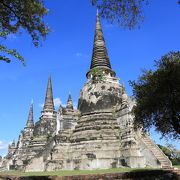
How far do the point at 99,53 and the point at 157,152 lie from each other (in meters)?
15.5

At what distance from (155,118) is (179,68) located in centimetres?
368

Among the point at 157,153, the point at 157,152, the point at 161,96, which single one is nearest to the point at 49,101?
the point at 157,152

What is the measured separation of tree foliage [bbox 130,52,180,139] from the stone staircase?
213 inches

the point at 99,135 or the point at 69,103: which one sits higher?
the point at 69,103

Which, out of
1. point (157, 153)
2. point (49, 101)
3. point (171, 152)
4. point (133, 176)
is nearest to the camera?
point (133, 176)

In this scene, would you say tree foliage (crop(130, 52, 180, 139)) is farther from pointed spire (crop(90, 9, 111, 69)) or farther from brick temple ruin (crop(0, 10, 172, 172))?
pointed spire (crop(90, 9, 111, 69))

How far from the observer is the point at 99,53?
33812 mm

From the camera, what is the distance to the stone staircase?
21734mm

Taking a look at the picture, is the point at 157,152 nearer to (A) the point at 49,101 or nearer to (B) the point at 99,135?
(B) the point at 99,135

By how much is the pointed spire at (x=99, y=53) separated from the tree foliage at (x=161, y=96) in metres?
15.6

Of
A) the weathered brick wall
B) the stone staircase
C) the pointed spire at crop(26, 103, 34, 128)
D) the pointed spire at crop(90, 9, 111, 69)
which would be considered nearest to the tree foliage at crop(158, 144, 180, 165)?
the stone staircase

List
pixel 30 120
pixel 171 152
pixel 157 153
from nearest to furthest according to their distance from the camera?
pixel 157 153
pixel 171 152
pixel 30 120

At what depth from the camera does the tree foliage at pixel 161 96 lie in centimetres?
1516

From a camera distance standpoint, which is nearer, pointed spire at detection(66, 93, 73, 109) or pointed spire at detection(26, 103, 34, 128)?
pointed spire at detection(66, 93, 73, 109)
